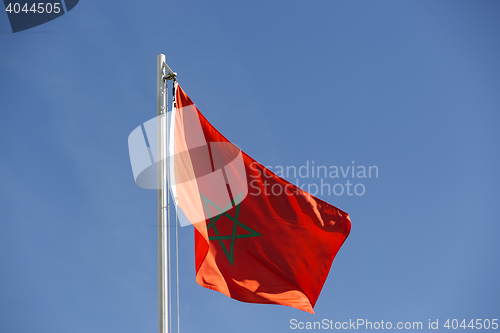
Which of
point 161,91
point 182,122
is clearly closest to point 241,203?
point 182,122

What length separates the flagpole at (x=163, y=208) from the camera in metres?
9.18

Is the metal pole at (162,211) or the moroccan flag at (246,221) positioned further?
the moroccan flag at (246,221)

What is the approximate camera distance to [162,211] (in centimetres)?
961

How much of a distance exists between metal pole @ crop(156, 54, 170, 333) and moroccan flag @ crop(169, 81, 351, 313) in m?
0.60

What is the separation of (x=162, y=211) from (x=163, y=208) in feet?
0.20

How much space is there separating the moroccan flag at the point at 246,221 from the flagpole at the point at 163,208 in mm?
567

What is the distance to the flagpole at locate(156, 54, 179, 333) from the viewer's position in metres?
9.18

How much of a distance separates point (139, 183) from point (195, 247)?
1948 mm

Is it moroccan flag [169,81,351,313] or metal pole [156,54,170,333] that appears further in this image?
moroccan flag [169,81,351,313]

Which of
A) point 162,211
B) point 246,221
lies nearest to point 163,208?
point 162,211

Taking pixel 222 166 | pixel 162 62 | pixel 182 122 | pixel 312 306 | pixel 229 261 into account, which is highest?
pixel 162 62

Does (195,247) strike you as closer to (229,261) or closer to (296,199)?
(229,261)

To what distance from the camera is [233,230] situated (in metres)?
11.1

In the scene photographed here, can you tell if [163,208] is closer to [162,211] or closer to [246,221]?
[162,211]
